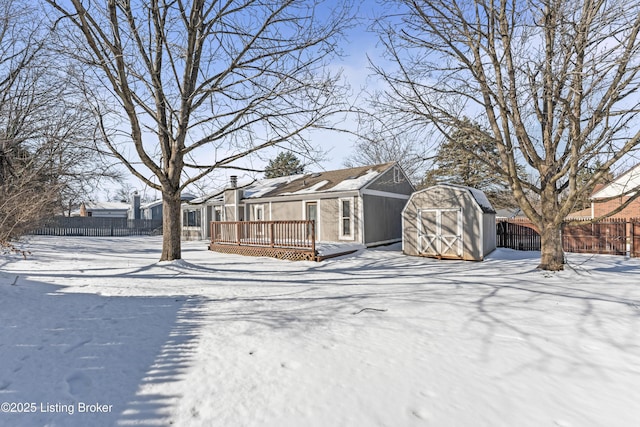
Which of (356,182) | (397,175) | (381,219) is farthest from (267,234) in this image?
(397,175)

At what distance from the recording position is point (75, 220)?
81.7 ft

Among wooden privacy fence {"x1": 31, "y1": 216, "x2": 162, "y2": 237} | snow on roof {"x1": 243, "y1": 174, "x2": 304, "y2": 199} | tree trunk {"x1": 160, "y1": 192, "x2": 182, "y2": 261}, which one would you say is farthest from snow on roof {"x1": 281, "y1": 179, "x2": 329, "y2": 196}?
wooden privacy fence {"x1": 31, "y1": 216, "x2": 162, "y2": 237}

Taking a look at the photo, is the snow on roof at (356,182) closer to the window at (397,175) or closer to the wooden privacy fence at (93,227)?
the window at (397,175)

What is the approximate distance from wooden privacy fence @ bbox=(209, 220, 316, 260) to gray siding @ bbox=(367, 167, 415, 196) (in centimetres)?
370

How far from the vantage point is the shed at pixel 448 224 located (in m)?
11.1

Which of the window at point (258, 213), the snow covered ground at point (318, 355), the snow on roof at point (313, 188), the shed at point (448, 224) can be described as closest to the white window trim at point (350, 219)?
the snow on roof at point (313, 188)

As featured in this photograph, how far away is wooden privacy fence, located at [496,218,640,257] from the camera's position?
12258 mm

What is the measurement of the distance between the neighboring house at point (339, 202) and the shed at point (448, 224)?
6.25ft

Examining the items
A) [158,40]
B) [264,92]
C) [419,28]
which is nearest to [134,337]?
[264,92]

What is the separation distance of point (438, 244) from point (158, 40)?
37.8ft

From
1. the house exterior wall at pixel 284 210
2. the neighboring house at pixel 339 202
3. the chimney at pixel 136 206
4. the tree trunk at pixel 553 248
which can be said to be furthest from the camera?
the chimney at pixel 136 206

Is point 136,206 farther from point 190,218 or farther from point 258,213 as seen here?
point 258,213

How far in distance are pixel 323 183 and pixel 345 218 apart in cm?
272

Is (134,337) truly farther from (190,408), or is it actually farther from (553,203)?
(553,203)
